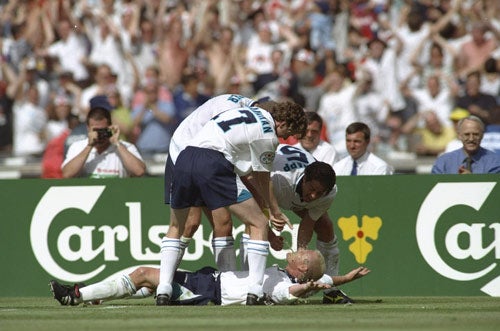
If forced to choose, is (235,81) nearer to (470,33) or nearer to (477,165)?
(470,33)

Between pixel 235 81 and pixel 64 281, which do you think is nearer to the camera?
pixel 64 281

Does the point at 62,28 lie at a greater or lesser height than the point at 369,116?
greater

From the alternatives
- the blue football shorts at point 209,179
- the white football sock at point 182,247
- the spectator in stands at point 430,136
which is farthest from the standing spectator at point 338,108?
the blue football shorts at point 209,179

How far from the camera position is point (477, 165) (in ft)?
46.2

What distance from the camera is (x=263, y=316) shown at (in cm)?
960

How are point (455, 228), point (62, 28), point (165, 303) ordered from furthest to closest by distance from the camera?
point (62, 28)
point (455, 228)
point (165, 303)

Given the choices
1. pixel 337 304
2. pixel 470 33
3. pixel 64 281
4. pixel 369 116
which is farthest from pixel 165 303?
pixel 470 33

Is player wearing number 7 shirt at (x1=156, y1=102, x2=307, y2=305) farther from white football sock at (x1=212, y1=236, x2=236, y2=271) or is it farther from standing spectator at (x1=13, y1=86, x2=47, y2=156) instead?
standing spectator at (x1=13, y1=86, x2=47, y2=156)

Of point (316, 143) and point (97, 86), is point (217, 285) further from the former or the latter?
point (97, 86)

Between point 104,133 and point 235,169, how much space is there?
323cm

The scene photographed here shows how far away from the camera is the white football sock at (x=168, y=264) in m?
11.0


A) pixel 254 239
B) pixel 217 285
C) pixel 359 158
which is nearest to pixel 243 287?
pixel 217 285

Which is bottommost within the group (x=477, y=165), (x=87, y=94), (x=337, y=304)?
(x=337, y=304)

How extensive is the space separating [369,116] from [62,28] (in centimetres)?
572
